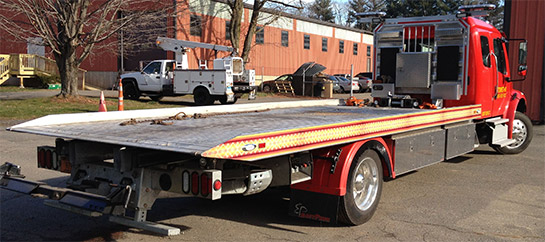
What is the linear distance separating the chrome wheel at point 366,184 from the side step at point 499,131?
4.57m

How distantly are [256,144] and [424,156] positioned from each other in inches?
142

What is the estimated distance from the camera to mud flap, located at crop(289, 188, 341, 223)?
501 centimetres

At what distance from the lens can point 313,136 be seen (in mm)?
4469

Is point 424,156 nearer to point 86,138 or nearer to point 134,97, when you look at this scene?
point 86,138

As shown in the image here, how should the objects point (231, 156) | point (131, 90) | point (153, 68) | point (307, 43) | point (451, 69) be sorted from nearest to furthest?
point (231, 156) → point (451, 69) → point (153, 68) → point (131, 90) → point (307, 43)

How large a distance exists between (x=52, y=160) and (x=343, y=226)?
3043 mm

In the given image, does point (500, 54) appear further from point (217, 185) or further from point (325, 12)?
point (325, 12)

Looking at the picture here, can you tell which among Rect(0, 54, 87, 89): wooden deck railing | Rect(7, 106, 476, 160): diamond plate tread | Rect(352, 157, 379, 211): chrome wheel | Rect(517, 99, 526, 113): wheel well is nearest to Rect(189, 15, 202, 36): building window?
Rect(0, 54, 87, 89): wooden deck railing

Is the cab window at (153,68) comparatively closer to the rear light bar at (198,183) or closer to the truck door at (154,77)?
the truck door at (154,77)

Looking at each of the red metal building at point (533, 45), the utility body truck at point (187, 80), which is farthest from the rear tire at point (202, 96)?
the red metal building at point (533, 45)

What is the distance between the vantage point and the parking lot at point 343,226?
4.99 meters

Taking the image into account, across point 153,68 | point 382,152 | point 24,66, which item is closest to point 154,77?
point 153,68

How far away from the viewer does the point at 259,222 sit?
5.47 metres

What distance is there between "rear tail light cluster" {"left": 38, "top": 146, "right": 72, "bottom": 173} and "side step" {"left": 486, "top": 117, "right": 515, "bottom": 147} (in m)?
7.40
